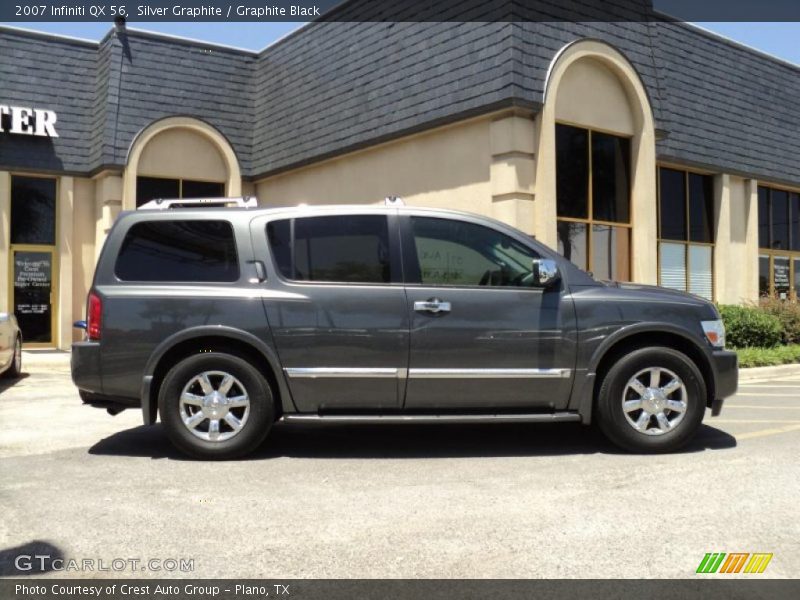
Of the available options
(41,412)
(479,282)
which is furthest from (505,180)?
(41,412)

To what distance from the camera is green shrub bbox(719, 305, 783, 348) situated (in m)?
14.1

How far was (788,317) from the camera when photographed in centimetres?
1551

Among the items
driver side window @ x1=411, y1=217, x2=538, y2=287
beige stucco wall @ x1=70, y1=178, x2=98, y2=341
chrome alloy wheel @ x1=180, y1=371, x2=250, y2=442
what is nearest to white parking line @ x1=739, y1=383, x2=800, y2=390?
driver side window @ x1=411, y1=217, x2=538, y2=287

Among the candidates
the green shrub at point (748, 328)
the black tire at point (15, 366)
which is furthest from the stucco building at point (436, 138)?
the black tire at point (15, 366)

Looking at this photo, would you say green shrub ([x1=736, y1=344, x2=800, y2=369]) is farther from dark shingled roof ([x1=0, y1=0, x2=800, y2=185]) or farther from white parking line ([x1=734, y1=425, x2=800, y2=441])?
white parking line ([x1=734, y1=425, x2=800, y2=441])

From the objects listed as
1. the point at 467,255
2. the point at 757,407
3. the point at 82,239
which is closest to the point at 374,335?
the point at 467,255

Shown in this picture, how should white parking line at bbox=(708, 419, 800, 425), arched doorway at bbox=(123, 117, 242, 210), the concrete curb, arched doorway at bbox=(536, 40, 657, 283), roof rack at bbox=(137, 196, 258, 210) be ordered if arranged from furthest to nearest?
arched doorway at bbox=(123, 117, 242, 210) < arched doorway at bbox=(536, 40, 657, 283) < the concrete curb < white parking line at bbox=(708, 419, 800, 425) < roof rack at bbox=(137, 196, 258, 210)

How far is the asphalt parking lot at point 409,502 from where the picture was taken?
373 centimetres

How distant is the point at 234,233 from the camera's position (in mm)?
6199

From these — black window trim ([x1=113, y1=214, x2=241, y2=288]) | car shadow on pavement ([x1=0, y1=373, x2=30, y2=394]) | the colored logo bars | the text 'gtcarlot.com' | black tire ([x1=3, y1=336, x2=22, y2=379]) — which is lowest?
the text 'gtcarlot.com'

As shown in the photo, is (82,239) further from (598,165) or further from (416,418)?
(416,418)

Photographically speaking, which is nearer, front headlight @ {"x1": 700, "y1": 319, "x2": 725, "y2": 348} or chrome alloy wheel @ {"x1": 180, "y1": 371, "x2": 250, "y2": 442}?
chrome alloy wheel @ {"x1": 180, "y1": 371, "x2": 250, "y2": 442}

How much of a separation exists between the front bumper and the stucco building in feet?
19.6

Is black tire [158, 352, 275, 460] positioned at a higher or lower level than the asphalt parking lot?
higher
